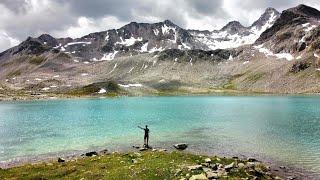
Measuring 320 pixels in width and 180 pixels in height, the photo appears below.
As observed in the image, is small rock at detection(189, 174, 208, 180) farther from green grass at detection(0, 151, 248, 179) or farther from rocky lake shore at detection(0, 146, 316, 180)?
green grass at detection(0, 151, 248, 179)

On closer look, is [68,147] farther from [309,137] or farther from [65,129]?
[309,137]

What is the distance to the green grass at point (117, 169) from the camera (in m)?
36.2

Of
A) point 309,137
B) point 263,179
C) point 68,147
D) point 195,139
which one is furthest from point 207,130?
point 263,179

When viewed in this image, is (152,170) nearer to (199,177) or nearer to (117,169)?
(117,169)

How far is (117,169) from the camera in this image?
38.3 meters

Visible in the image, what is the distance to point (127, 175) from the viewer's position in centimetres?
3581

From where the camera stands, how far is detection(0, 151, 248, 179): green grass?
36.2 meters

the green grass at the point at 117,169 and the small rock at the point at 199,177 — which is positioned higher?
the small rock at the point at 199,177

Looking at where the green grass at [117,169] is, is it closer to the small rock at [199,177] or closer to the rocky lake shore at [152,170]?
the rocky lake shore at [152,170]

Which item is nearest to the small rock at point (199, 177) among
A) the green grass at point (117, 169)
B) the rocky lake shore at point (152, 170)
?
the rocky lake shore at point (152, 170)

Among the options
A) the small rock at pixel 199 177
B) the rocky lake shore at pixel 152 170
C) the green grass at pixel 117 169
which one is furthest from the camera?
the green grass at pixel 117 169

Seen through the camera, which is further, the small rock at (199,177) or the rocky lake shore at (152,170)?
the rocky lake shore at (152,170)

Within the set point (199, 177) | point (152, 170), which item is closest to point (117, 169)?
point (152, 170)

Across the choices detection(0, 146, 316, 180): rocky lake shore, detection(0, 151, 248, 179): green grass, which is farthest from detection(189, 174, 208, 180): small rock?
detection(0, 151, 248, 179): green grass
